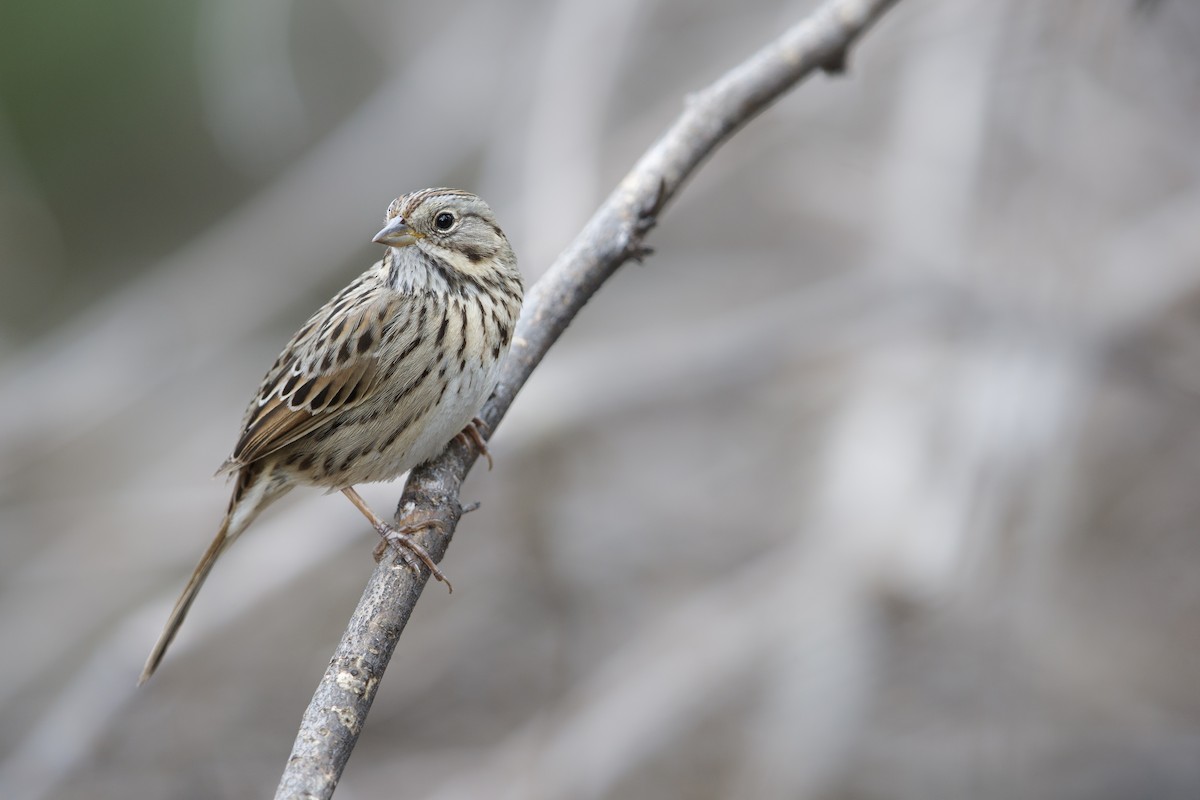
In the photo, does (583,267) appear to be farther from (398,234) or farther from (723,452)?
(723,452)

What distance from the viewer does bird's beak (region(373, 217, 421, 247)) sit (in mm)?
3179

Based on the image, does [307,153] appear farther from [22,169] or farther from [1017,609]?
[1017,609]

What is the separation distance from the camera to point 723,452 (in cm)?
691

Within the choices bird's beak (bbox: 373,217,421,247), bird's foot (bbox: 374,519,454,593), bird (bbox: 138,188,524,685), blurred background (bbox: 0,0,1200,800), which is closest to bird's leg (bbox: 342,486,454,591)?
bird's foot (bbox: 374,519,454,593)

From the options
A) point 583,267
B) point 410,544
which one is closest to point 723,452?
point 583,267

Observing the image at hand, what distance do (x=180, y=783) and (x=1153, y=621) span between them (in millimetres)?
4222

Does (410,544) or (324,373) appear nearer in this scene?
(410,544)

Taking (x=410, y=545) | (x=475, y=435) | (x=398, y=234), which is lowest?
(x=410, y=545)

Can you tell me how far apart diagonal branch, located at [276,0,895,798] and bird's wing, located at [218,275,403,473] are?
1.31 ft

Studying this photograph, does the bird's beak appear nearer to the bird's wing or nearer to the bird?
the bird

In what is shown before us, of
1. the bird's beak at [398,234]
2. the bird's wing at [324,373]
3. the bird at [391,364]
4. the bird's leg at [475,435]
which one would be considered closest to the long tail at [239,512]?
the bird at [391,364]

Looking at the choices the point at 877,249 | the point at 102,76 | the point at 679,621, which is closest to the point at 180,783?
the point at 679,621

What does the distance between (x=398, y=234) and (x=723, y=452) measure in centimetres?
398

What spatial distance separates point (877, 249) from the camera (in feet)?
18.6
